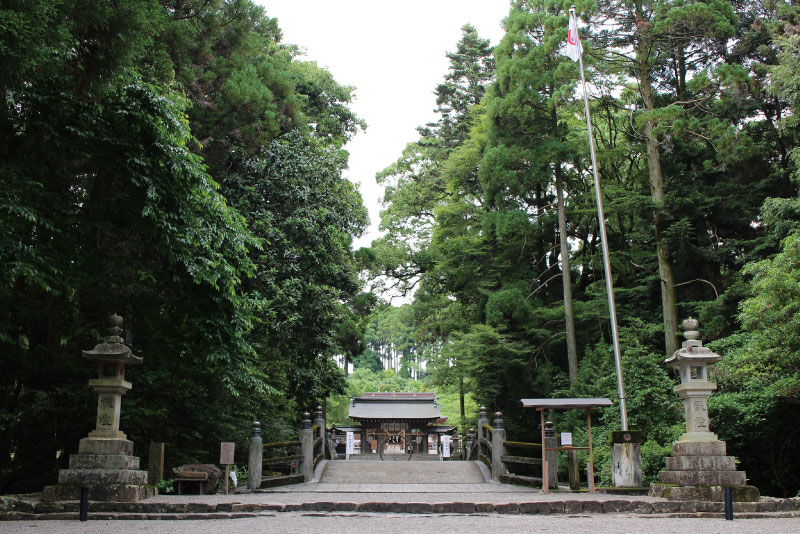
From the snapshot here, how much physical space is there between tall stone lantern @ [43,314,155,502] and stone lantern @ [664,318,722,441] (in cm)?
785

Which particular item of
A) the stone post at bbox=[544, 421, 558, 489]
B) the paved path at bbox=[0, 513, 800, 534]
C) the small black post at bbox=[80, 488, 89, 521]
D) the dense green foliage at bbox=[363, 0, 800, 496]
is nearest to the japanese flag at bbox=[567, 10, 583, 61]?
the dense green foliage at bbox=[363, 0, 800, 496]

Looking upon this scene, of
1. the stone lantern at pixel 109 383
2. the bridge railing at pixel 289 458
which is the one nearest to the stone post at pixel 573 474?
the bridge railing at pixel 289 458

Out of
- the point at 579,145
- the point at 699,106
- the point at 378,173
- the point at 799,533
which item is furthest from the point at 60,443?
the point at 378,173

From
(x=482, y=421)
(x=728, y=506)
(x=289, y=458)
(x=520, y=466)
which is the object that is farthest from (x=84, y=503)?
(x=520, y=466)

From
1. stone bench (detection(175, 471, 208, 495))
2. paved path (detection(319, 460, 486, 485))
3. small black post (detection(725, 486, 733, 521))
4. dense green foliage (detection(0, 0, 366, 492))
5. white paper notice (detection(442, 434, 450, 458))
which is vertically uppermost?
dense green foliage (detection(0, 0, 366, 492))

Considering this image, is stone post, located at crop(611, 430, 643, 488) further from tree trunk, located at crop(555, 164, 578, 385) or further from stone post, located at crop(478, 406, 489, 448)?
tree trunk, located at crop(555, 164, 578, 385)

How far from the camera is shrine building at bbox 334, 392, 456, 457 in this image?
30.6 m

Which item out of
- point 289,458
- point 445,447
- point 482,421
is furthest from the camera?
point 445,447

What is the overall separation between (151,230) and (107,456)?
3.18 metres

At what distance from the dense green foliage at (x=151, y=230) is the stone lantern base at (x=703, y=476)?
6.61 metres

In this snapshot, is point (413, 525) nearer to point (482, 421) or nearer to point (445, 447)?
point (482, 421)

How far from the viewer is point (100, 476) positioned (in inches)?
316

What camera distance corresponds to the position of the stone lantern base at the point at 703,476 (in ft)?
27.1

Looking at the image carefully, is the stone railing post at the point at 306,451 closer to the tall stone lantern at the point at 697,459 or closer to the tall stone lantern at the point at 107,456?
the tall stone lantern at the point at 107,456
